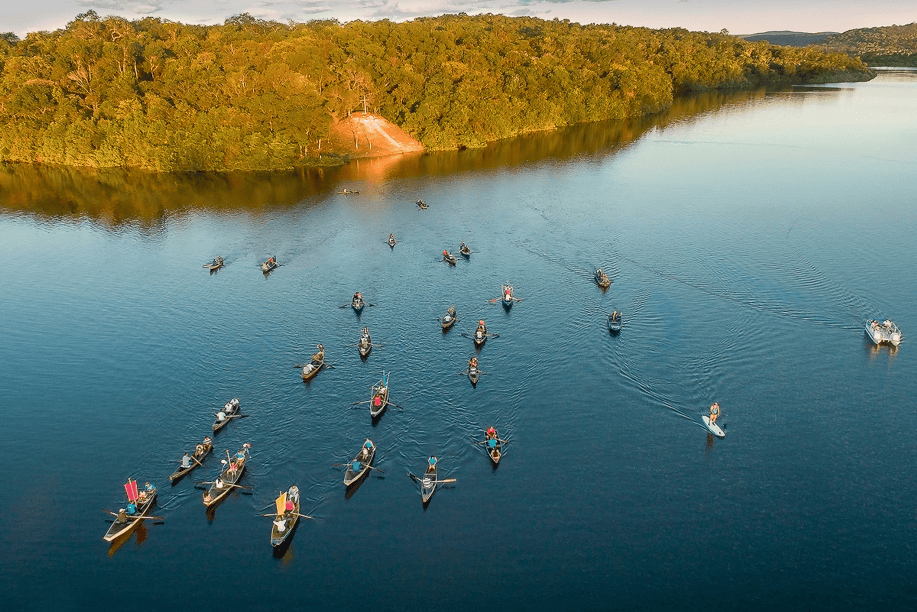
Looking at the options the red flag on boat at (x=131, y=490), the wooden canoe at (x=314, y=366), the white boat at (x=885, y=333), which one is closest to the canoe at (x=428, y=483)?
the wooden canoe at (x=314, y=366)

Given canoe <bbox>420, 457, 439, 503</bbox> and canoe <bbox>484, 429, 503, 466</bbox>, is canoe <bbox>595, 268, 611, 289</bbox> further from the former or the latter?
canoe <bbox>420, 457, 439, 503</bbox>

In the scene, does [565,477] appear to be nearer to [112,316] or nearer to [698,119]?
[112,316]

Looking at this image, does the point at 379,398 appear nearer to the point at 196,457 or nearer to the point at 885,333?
the point at 196,457

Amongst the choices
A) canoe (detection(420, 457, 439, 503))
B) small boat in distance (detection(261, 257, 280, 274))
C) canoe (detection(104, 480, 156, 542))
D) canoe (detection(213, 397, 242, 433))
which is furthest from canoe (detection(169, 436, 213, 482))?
small boat in distance (detection(261, 257, 280, 274))

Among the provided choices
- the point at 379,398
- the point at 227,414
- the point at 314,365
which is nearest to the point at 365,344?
the point at 314,365

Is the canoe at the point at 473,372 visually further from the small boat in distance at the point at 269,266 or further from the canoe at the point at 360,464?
the small boat in distance at the point at 269,266

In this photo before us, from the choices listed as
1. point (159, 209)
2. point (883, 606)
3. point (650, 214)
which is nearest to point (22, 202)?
point (159, 209)
